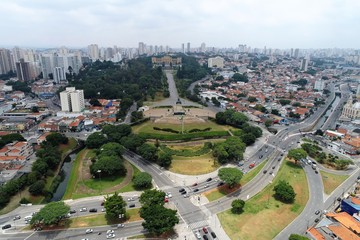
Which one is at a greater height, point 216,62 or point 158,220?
point 216,62

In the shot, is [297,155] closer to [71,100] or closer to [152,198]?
[152,198]

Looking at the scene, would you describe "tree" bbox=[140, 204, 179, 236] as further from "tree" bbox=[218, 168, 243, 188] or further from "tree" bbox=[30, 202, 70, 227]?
"tree" bbox=[218, 168, 243, 188]

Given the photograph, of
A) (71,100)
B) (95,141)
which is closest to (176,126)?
(95,141)

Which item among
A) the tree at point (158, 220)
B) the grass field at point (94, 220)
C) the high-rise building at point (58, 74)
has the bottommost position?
the grass field at point (94, 220)

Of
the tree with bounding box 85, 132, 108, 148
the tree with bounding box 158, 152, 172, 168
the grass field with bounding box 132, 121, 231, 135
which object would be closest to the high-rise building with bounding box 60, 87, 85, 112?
the grass field with bounding box 132, 121, 231, 135

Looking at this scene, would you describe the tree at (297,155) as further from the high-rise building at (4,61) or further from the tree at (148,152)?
the high-rise building at (4,61)

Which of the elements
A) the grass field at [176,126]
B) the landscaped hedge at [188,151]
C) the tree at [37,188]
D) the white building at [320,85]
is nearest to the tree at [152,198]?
the tree at [37,188]
